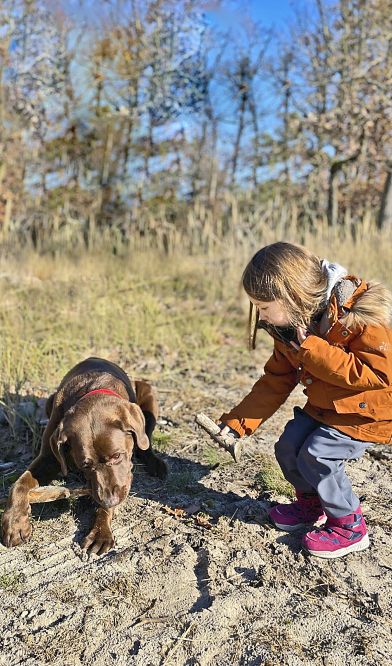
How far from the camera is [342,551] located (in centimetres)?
255

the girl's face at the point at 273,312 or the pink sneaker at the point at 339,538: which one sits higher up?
the girl's face at the point at 273,312

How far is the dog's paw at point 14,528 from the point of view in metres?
2.68

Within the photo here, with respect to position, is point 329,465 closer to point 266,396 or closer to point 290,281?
point 266,396

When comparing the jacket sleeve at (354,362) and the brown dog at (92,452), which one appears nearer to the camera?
the jacket sleeve at (354,362)

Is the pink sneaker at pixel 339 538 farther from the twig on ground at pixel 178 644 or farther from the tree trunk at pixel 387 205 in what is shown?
the tree trunk at pixel 387 205

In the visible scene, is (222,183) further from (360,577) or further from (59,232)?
(360,577)

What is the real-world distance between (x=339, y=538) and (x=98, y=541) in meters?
1.20

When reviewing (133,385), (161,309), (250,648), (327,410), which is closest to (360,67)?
(161,309)

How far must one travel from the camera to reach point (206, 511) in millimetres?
2965

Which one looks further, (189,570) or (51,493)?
(51,493)

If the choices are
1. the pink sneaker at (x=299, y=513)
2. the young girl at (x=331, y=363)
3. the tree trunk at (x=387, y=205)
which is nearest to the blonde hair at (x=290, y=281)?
the young girl at (x=331, y=363)

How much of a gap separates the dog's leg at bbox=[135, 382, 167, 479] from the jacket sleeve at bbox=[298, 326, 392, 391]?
4.74ft

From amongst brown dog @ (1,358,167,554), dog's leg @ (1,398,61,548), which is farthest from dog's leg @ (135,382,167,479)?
dog's leg @ (1,398,61,548)

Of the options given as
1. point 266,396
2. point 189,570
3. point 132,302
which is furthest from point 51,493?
point 132,302
